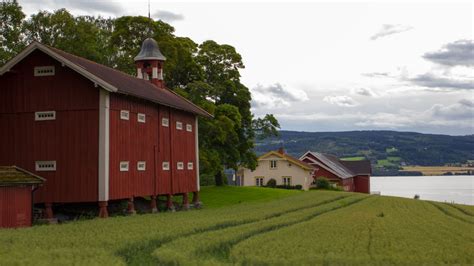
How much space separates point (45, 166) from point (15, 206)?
519cm

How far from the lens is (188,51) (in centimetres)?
6250

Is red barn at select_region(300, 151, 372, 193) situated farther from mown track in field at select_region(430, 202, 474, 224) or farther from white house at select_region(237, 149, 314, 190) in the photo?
mown track in field at select_region(430, 202, 474, 224)

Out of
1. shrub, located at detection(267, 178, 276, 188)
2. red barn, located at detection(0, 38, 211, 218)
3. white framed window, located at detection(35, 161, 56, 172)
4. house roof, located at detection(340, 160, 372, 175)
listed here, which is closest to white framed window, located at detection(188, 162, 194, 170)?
red barn, located at detection(0, 38, 211, 218)

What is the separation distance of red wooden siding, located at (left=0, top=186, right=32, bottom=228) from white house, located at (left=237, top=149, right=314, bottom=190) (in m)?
64.3

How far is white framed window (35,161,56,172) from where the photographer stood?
35.7m

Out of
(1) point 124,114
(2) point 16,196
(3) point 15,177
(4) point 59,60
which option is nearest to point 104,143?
(1) point 124,114

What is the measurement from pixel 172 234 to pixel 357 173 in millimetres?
101247

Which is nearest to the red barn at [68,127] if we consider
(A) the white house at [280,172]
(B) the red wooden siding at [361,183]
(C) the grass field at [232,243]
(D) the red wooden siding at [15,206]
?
(D) the red wooden siding at [15,206]

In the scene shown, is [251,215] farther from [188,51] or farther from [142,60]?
[188,51]

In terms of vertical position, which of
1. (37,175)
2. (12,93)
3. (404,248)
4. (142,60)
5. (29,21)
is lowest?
(404,248)

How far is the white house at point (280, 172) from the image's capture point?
94500mm

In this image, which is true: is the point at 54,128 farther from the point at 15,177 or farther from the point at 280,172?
the point at 280,172

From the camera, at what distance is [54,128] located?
118 ft

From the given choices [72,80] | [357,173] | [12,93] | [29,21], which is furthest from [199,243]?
[357,173]
